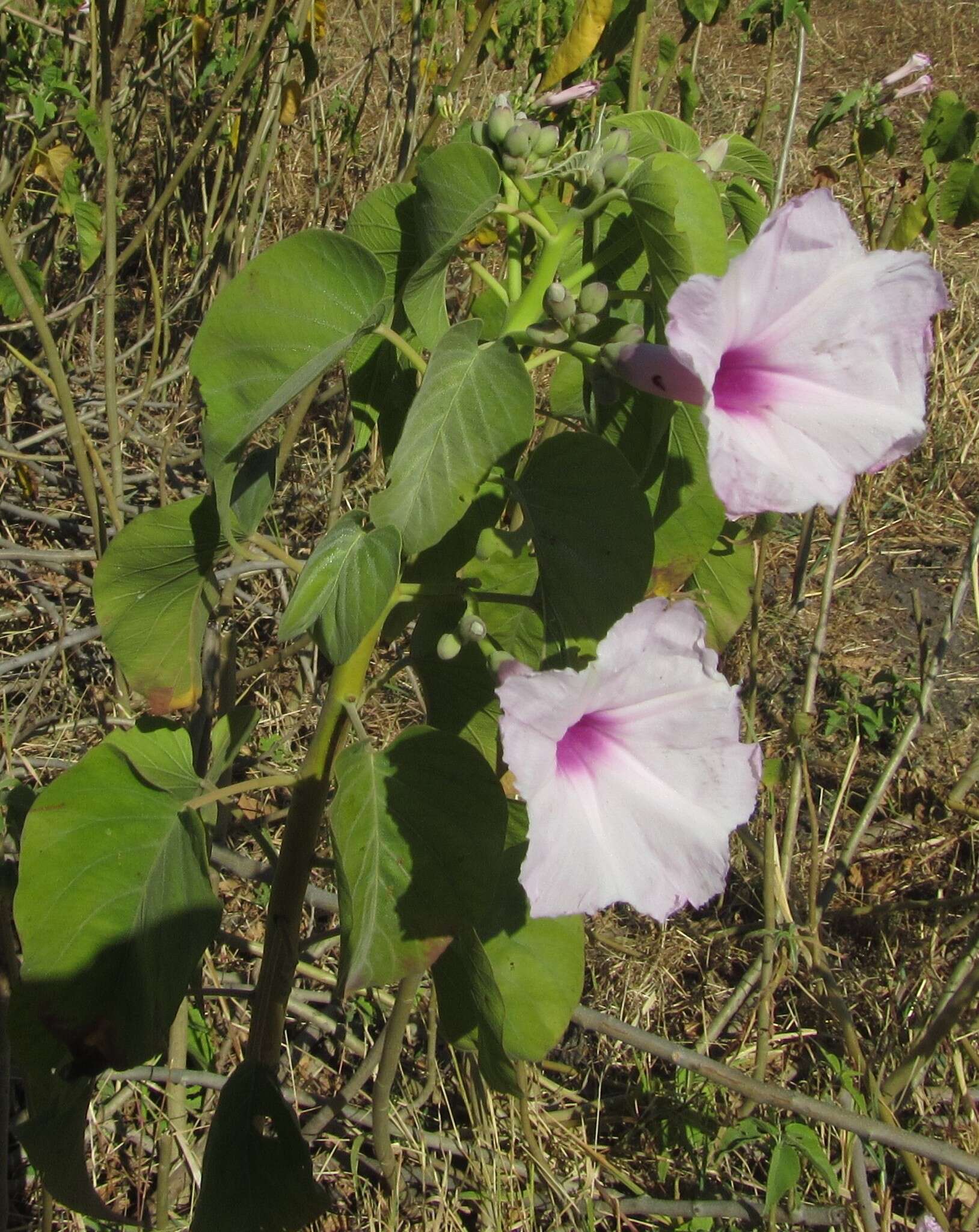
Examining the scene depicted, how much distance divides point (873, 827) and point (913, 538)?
111 centimetres

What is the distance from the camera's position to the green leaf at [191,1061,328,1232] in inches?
48.2

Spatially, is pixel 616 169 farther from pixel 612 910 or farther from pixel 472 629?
pixel 612 910

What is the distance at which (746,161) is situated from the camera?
3.78 ft

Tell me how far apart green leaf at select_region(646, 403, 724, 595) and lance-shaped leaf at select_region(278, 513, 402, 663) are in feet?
0.92

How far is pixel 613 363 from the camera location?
860 millimetres

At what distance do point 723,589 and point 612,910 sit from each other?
Result: 1.30 m

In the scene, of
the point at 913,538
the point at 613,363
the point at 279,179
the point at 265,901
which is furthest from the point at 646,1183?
the point at 279,179

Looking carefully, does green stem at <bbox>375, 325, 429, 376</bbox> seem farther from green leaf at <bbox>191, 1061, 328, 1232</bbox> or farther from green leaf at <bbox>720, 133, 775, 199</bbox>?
green leaf at <bbox>191, 1061, 328, 1232</bbox>

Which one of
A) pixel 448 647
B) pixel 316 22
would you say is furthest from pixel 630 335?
pixel 316 22

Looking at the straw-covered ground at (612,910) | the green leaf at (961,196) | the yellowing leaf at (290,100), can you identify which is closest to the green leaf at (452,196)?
the straw-covered ground at (612,910)

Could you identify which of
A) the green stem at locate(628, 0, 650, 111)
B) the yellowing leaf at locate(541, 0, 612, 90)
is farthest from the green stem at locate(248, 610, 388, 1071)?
the yellowing leaf at locate(541, 0, 612, 90)

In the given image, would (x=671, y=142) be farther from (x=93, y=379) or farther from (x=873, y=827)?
(x=93, y=379)

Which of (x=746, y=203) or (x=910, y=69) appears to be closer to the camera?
(x=746, y=203)

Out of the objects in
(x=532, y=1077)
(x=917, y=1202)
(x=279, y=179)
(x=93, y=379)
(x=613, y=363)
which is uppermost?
(x=613, y=363)
